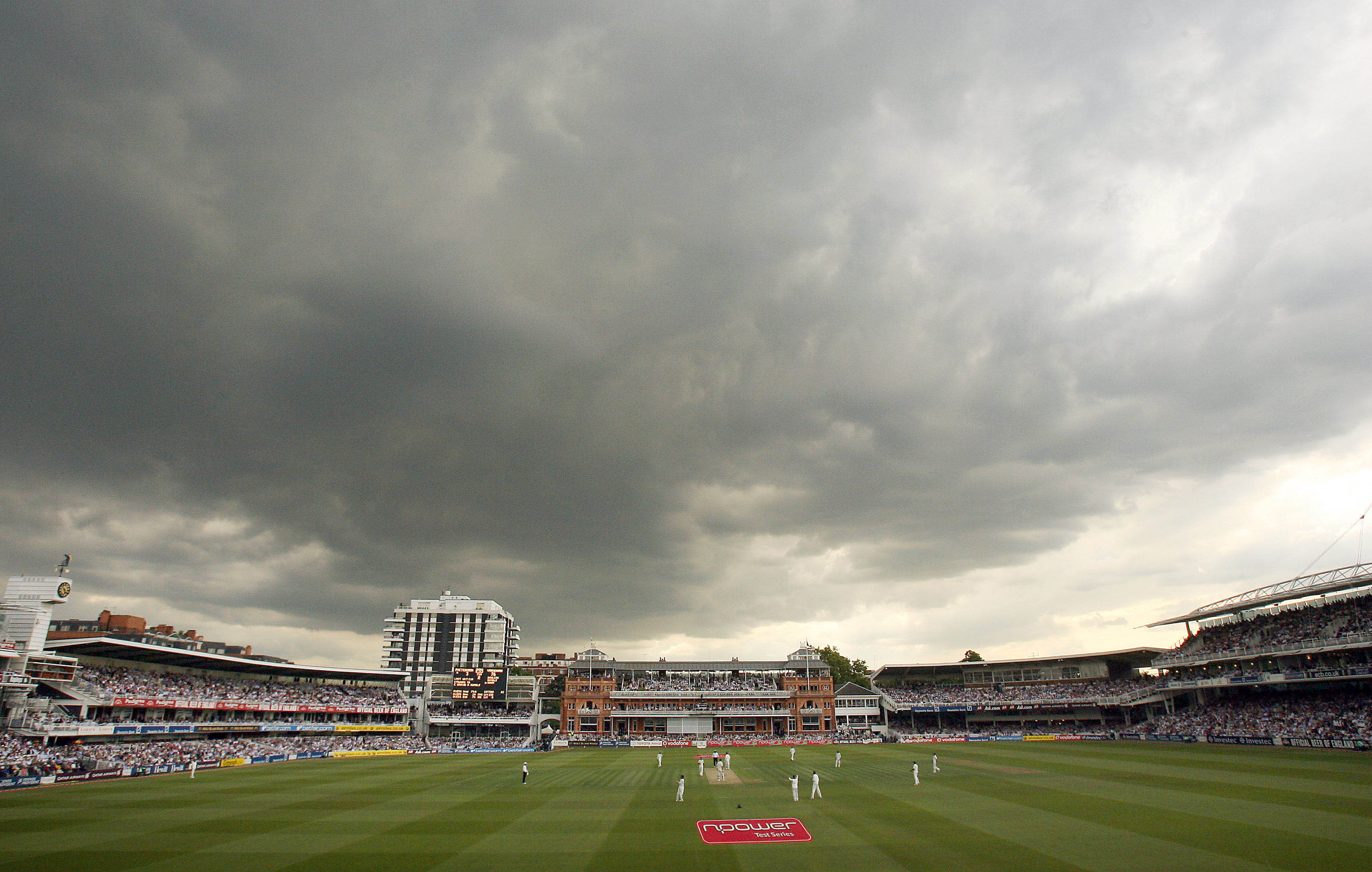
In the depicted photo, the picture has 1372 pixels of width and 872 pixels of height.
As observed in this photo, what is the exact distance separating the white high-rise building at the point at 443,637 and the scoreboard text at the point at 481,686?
58.2 metres

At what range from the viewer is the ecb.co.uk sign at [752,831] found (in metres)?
23.8

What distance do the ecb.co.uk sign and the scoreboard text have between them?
75.1 metres

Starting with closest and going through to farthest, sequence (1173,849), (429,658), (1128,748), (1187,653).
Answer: (1173,849)
(1128,748)
(1187,653)
(429,658)

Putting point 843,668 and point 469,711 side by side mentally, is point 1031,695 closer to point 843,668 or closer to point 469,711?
point 843,668

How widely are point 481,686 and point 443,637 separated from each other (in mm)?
65632

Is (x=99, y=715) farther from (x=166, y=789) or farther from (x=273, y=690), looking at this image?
(x=166, y=789)

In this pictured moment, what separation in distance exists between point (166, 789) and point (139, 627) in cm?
8164

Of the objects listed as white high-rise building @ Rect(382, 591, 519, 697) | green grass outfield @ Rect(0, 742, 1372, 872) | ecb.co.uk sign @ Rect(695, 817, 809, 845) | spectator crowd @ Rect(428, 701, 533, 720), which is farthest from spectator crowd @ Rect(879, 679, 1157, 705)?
white high-rise building @ Rect(382, 591, 519, 697)

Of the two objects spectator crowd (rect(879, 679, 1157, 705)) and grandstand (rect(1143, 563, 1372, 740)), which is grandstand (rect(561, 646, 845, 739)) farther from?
grandstand (rect(1143, 563, 1372, 740))

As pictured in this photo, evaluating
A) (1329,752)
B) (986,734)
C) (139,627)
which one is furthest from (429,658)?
(1329,752)

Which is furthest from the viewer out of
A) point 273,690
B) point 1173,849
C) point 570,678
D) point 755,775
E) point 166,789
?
point 570,678

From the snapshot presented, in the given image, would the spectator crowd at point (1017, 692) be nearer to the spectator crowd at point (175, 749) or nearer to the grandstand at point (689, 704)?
the grandstand at point (689, 704)

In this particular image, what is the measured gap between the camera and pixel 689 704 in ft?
324

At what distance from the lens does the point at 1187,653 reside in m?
75.5
